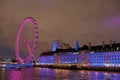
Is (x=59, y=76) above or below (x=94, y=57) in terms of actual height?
below

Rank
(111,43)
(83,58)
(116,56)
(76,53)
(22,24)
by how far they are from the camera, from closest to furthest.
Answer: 1. (22,24)
2. (116,56)
3. (111,43)
4. (83,58)
5. (76,53)

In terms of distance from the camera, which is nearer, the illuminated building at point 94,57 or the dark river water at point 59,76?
the dark river water at point 59,76

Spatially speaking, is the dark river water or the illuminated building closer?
the dark river water

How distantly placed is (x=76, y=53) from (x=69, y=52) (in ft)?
35.6

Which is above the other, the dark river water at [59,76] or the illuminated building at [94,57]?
the illuminated building at [94,57]

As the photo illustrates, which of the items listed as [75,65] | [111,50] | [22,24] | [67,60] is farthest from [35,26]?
[67,60]

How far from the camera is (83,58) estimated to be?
169 metres

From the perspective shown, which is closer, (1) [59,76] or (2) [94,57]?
(1) [59,76]

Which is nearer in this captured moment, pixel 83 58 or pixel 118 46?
pixel 118 46

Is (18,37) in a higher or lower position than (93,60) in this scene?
higher

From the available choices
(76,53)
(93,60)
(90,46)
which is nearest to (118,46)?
(93,60)

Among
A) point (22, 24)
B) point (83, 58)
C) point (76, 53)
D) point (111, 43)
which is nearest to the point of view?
point (22, 24)

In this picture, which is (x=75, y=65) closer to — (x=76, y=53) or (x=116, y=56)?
(x=76, y=53)

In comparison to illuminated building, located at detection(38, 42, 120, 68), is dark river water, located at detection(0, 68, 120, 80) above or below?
below
